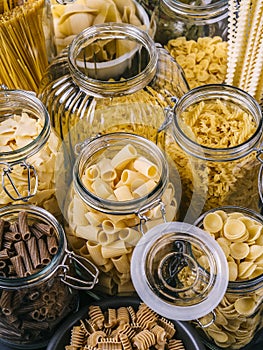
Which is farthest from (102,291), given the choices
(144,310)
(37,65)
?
(37,65)

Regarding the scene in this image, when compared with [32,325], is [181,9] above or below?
above

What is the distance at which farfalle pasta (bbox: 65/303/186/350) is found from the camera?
0.71m

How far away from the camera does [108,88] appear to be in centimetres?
76

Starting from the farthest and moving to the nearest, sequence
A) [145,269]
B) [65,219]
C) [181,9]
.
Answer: [181,9]
[65,219]
[145,269]

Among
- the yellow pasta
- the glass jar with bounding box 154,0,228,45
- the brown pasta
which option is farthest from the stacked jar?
the brown pasta

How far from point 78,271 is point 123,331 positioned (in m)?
0.11

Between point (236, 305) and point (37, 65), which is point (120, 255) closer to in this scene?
point (236, 305)

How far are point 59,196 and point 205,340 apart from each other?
248 mm

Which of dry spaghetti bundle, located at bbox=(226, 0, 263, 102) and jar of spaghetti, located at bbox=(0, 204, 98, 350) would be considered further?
dry spaghetti bundle, located at bbox=(226, 0, 263, 102)

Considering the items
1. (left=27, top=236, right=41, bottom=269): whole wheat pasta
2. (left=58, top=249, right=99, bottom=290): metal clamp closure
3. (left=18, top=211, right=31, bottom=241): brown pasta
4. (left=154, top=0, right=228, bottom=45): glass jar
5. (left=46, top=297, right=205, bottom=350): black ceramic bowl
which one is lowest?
(left=46, top=297, right=205, bottom=350): black ceramic bowl

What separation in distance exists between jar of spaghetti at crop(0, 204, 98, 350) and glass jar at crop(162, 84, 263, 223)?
0.16m

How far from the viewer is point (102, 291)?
790mm

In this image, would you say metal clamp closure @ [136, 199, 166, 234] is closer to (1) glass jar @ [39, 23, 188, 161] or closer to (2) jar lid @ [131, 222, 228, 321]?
(2) jar lid @ [131, 222, 228, 321]

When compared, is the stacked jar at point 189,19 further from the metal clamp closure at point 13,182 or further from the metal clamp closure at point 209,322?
the metal clamp closure at point 209,322
